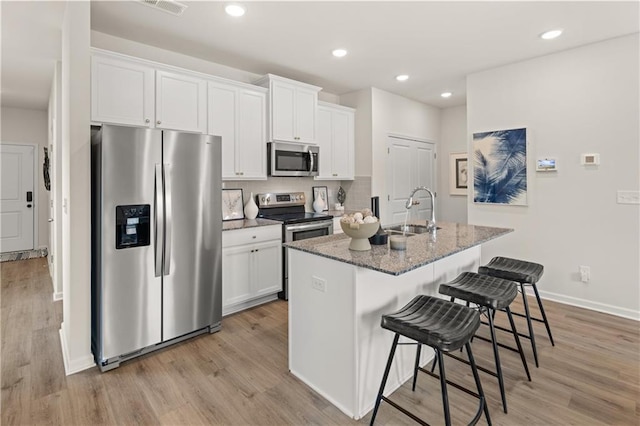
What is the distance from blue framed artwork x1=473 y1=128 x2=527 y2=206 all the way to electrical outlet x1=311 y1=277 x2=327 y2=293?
297cm

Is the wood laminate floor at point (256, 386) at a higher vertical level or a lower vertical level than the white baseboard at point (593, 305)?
lower

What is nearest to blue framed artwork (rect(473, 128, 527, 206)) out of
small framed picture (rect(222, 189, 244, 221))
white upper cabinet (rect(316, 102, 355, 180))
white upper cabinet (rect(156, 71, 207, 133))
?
white upper cabinet (rect(316, 102, 355, 180))

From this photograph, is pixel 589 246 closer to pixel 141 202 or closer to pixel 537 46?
pixel 537 46

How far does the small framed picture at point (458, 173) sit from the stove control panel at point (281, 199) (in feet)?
9.59

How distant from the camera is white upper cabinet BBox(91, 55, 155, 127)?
2816mm

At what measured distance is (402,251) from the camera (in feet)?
6.93

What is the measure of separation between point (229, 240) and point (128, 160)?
47.1 inches

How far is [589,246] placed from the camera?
11.6ft

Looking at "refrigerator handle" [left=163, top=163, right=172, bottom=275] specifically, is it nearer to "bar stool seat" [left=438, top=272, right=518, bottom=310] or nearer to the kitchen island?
the kitchen island

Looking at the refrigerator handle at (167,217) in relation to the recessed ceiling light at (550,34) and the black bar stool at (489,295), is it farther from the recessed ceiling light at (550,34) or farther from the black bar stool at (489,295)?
the recessed ceiling light at (550,34)

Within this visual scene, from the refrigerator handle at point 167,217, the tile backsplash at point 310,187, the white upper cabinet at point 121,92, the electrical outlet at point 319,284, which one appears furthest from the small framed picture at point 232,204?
the electrical outlet at point 319,284

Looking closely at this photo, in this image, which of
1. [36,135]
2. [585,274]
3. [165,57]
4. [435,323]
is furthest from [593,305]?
[36,135]

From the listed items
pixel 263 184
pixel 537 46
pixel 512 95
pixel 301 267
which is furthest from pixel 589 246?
pixel 263 184

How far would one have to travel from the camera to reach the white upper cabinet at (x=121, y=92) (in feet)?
9.24
